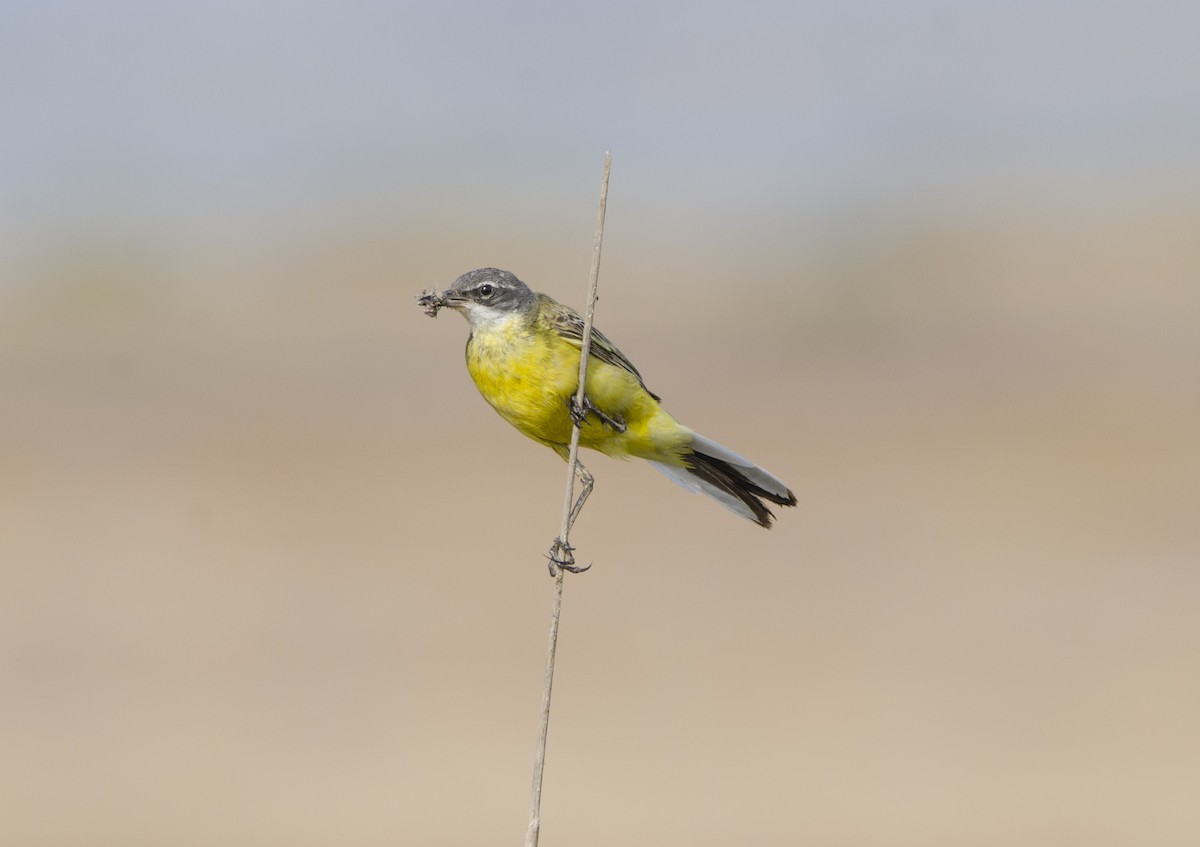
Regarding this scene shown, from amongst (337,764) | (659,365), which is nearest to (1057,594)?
(337,764)

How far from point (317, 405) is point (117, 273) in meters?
16.4

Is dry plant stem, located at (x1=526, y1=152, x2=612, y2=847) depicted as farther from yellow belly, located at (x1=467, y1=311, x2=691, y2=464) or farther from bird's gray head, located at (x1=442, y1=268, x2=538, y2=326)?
bird's gray head, located at (x1=442, y1=268, x2=538, y2=326)

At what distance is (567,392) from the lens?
240 inches

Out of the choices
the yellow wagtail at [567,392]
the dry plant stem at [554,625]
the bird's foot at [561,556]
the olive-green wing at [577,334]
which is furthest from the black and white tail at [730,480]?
the dry plant stem at [554,625]

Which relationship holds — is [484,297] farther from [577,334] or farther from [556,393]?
[556,393]

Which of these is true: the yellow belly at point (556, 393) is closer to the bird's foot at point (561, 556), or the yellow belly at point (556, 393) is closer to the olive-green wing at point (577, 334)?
the olive-green wing at point (577, 334)

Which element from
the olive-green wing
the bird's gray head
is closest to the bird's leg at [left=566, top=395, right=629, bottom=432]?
the olive-green wing

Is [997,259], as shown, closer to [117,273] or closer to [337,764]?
[117,273]

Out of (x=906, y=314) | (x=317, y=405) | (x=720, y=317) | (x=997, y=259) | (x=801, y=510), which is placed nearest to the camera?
(x=801, y=510)

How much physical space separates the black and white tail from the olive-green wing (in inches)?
12.7

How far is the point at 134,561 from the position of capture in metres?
24.7

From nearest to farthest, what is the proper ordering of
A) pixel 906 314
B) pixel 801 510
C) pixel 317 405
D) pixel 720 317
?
pixel 801 510, pixel 317 405, pixel 906 314, pixel 720 317

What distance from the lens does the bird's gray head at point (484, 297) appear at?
6.30 m

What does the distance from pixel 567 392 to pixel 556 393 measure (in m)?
0.04
